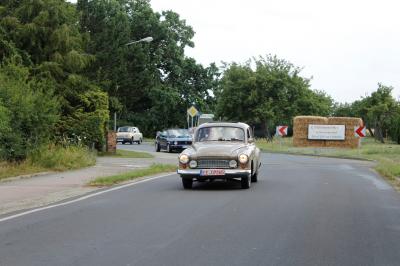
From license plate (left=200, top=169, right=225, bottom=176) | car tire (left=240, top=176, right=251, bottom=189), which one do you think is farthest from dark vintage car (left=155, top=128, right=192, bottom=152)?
license plate (left=200, top=169, right=225, bottom=176)

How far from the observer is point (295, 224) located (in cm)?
1013

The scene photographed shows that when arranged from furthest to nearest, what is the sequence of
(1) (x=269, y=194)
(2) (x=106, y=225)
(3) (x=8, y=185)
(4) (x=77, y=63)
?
(4) (x=77, y=63) → (3) (x=8, y=185) → (1) (x=269, y=194) → (2) (x=106, y=225)

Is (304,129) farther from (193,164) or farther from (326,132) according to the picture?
(193,164)

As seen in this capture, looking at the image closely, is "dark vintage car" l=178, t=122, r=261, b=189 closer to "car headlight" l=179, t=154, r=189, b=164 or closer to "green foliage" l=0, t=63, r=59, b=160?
"car headlight" l=179, t=154, r=189, b=164

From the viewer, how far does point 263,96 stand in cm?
6119

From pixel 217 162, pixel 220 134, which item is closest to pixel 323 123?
pixel 220 134

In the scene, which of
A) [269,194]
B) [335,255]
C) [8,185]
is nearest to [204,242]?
[335,255]

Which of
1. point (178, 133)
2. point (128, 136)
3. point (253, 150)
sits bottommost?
point (253, 150)

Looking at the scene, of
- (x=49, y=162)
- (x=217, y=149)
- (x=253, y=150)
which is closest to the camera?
(x=217, y=149)

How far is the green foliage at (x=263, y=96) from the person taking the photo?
61000 millimetres

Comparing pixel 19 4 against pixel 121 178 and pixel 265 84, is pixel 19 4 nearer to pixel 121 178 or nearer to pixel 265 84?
pixel 121 178

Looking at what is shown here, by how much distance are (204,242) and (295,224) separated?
211cm

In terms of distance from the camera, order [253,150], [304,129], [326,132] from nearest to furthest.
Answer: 1. [253,150]
2. [326,132]
3. [304,129]

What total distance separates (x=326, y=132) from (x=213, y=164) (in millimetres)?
37478
